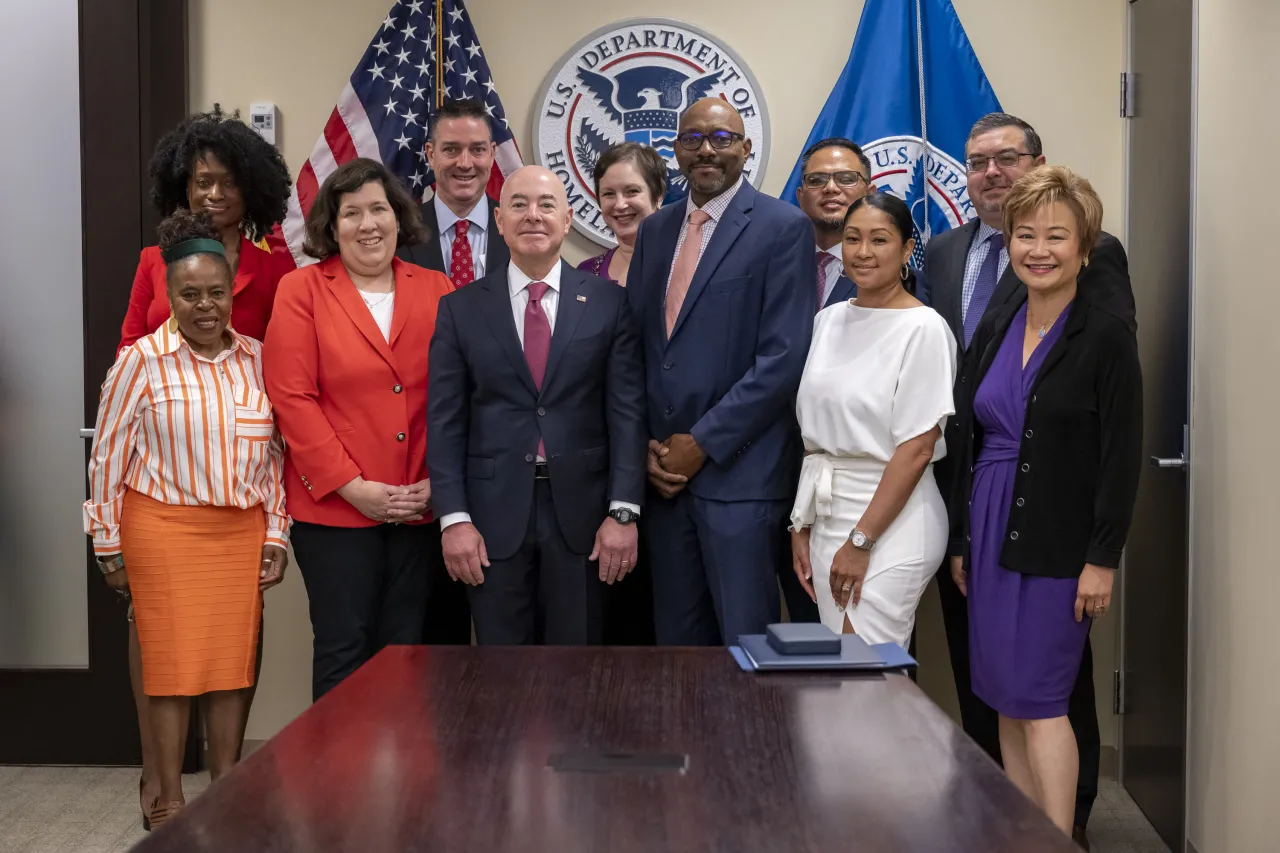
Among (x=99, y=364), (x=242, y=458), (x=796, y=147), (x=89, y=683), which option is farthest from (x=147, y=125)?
(x=796, y=147)

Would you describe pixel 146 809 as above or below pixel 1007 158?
below

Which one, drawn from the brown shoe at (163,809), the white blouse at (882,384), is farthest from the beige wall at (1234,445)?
the brown shoe at (163,809)

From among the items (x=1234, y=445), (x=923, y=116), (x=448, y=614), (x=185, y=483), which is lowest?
(x=448, y=614)

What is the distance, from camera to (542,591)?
9.36 feet

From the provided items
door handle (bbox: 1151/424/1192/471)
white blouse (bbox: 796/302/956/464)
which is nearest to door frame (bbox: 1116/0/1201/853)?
door handle (bbox: 1151/424/1192/471)

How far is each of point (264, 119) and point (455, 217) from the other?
30.0 inches

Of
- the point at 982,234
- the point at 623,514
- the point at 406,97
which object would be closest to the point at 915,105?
the point at 982,234

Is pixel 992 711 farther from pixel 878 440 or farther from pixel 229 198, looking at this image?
pixel 229 198

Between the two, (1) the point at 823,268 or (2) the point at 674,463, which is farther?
(1) the point at 823,268

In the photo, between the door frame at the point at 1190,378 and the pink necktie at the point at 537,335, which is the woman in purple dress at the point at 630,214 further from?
the door frame at the point at 1190,378

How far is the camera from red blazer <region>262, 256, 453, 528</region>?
282cm

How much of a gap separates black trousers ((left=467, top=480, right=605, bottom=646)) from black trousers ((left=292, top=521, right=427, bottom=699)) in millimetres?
210

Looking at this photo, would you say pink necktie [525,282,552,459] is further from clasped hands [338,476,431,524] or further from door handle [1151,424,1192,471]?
door handle [1151,424,1192,471]

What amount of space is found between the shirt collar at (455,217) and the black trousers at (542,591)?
1.02 meters
